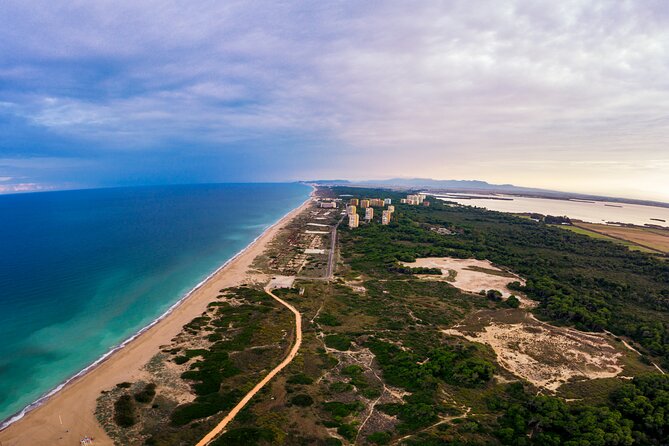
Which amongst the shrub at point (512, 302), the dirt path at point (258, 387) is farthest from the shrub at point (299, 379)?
the shrub at point (512, 302)

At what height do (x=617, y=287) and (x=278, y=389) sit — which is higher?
(x=617, y=287)

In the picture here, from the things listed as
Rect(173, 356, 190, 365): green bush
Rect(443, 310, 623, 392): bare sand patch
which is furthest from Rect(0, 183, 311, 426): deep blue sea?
Rect(443, 310, 623, 392): bare sand patch

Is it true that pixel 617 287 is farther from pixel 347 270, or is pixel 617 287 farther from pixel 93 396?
pixel 93 396

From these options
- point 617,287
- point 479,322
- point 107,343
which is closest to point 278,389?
point 107,343

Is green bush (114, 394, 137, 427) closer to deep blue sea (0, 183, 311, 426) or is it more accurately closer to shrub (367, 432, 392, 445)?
deep blue sea (0, 183, 311, 426)

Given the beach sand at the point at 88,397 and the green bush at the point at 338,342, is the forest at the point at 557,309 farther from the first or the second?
the beach sand at the point at 88,397
